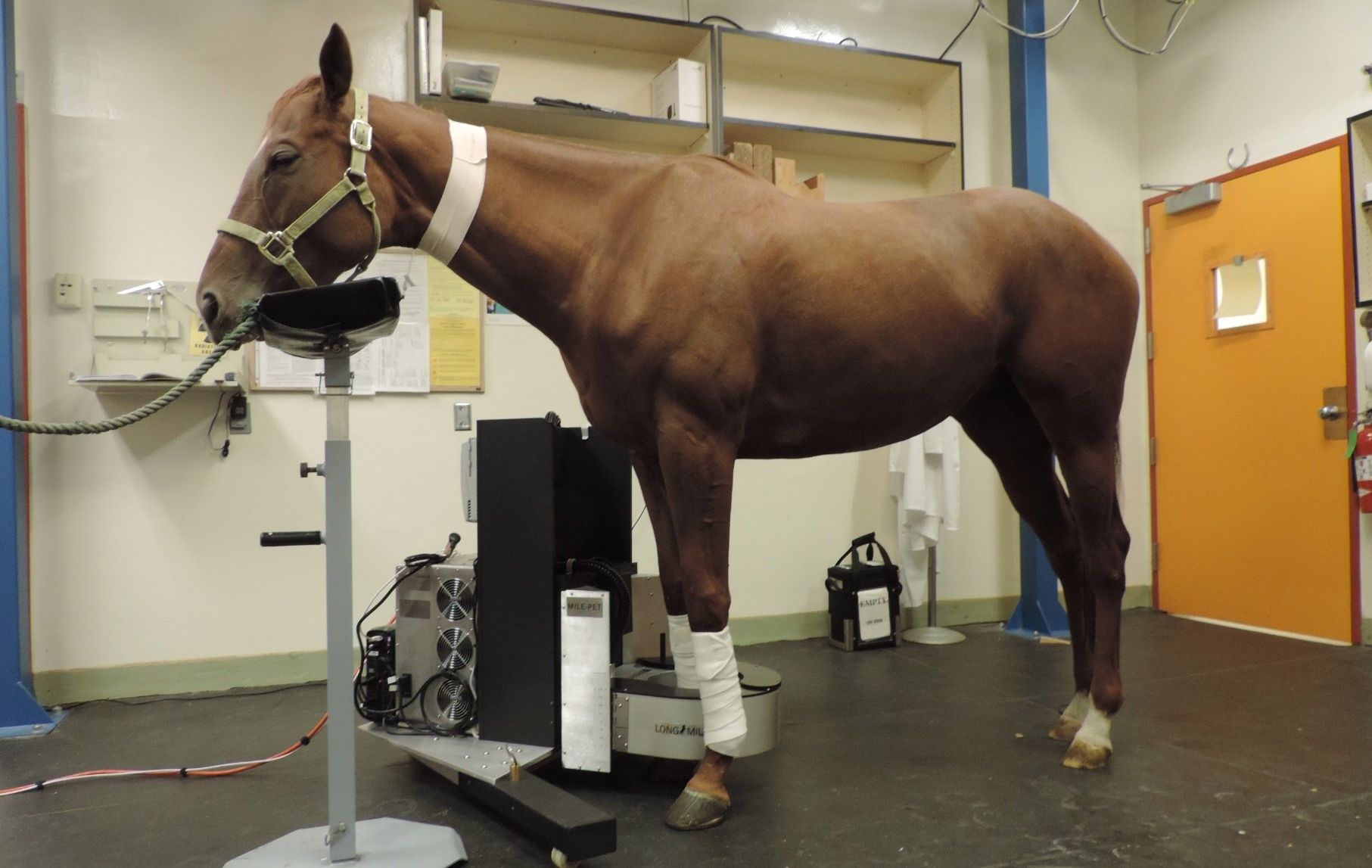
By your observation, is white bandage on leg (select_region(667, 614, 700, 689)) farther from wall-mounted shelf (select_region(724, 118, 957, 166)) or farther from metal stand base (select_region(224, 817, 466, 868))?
wall-mounted shelf (select_region(724, 118, 957, 166))

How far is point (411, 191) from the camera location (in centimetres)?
174

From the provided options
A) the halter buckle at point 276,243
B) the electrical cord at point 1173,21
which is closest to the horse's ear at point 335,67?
the halter buckle at point 276,243

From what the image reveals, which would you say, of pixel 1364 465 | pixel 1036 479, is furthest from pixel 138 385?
pixel 1364 465

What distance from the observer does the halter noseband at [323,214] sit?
1.57 metres

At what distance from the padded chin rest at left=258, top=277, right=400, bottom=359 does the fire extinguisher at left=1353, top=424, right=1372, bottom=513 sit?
3.76 meters

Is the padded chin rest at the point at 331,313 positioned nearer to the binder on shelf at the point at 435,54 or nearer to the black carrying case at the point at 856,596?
the binder on shelf at the point at 435,54

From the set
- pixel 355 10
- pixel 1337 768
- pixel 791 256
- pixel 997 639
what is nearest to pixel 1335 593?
pixel 997 639

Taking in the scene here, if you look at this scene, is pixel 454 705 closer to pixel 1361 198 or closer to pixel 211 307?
pixel 211 307

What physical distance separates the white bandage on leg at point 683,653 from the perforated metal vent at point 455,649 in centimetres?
55

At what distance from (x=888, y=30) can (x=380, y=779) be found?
392 centimetres

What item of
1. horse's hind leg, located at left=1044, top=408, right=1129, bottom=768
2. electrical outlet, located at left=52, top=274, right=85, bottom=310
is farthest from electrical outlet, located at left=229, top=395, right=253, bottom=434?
horse's hind leg, located at left=1044, top=408, right=1129, bottom=768

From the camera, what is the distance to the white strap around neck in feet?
5.74

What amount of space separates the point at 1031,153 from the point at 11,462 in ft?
13.9

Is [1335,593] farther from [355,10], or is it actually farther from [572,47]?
[355,10]
